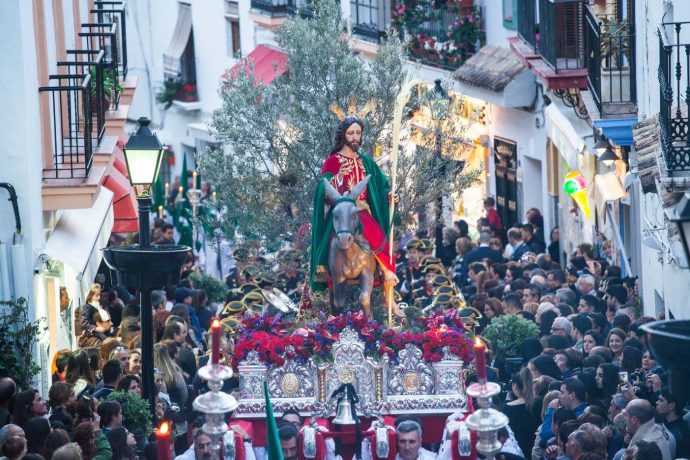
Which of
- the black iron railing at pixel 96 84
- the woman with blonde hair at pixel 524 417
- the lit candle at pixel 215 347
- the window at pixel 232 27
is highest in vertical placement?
the window at pixel 232 27

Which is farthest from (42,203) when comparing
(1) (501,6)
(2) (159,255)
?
(1) (501,6)

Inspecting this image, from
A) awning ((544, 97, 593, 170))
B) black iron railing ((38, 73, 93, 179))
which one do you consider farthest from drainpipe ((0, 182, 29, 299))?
awning ((544, 97, 593, 170))

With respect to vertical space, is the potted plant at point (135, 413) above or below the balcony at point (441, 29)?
below

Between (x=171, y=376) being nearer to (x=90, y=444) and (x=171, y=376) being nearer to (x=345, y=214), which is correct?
(x=345, y=214)

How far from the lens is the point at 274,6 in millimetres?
36094

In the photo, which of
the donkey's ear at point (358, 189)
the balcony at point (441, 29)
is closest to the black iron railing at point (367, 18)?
the balcony at point (441, 29)

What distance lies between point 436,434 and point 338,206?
80.5 inches

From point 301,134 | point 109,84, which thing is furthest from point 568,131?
point 109,84

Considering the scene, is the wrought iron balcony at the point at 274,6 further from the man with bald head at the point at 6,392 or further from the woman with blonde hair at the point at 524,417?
the man with bald head at the point at 6,392

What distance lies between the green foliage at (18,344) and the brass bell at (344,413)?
2.58 meters

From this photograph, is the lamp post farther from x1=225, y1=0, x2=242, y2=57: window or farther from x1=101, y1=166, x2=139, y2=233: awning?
x1=225, y1=0, x2=242, y2=57: window

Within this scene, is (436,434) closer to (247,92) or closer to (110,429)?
(110,429)

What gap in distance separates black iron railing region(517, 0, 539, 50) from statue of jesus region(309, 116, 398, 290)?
1119 centimetres

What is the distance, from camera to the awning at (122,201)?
69.2 ft
